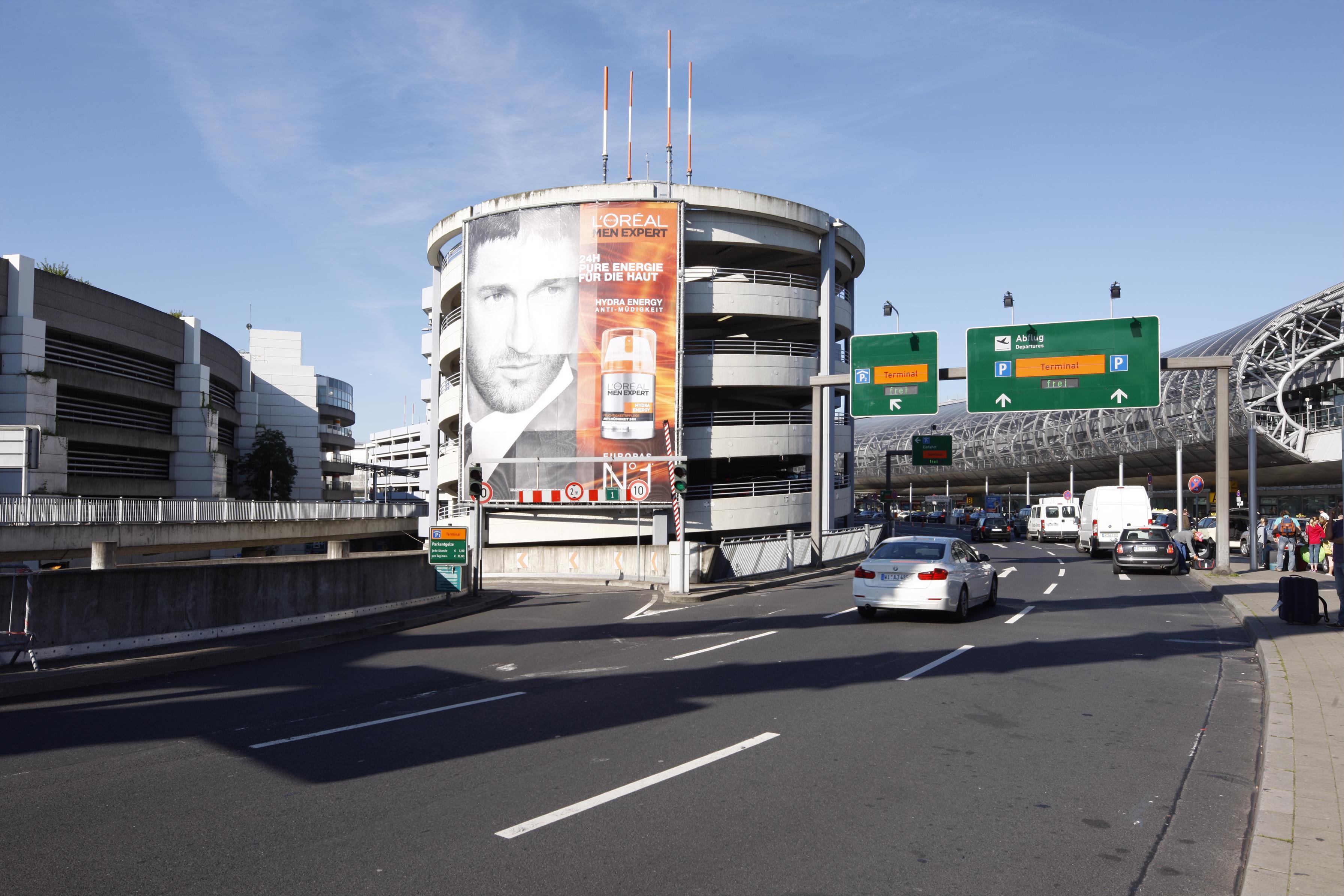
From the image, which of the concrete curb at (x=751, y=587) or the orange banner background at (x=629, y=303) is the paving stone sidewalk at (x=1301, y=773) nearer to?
the concrete curb at (x=751, y=587)

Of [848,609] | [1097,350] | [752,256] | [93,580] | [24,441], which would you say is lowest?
[848,609]

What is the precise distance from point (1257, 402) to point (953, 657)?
55636 millimetres

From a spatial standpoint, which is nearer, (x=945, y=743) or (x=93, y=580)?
(x=945, y=743)

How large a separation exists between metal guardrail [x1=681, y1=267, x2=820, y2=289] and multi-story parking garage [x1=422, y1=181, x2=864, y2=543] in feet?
0.34

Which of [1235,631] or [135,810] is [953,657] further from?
[135,810]

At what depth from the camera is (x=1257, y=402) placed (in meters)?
57.5

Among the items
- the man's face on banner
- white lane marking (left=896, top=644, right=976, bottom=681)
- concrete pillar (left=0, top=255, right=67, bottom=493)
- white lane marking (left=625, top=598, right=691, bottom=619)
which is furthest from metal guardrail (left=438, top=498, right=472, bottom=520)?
white lane marking (left=896, top=644, right=976, bottom=681)

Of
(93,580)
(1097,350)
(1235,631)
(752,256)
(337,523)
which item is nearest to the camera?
(93,580)

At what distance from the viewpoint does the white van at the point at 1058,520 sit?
171 feet

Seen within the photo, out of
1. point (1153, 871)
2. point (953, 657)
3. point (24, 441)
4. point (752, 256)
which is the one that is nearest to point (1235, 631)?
point (953, 657)

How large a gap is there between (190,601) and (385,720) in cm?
640

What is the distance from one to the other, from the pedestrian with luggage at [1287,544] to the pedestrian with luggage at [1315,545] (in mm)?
454

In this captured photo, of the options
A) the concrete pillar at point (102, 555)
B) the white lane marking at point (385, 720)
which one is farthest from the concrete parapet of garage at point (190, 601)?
the white lane marking at point (385, 720)

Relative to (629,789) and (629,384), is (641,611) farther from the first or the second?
(629,384)
